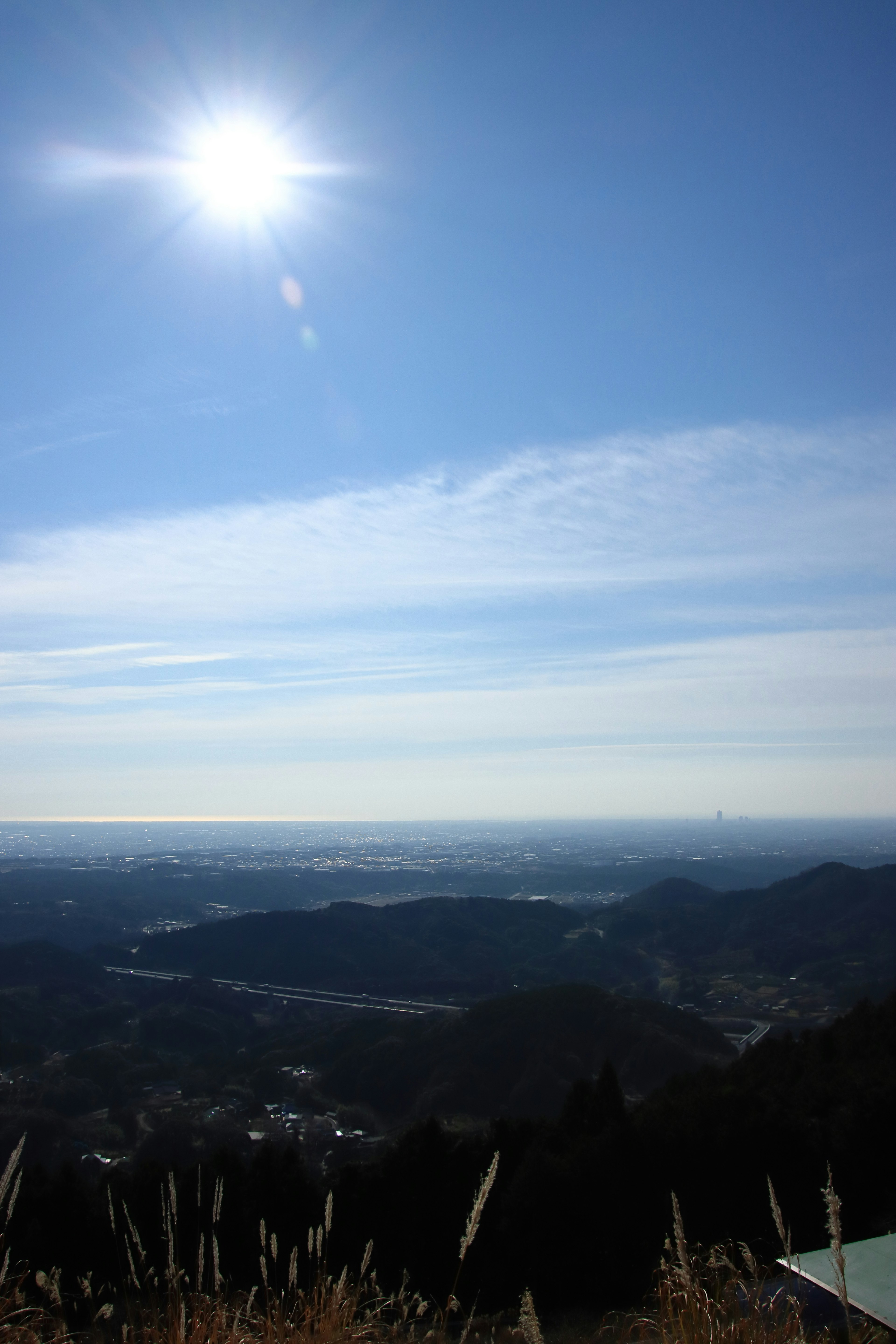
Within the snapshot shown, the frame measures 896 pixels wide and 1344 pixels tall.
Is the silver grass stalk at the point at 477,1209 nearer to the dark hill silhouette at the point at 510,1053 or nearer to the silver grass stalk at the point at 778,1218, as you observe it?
the silver grass stalk at the point at 778,1218

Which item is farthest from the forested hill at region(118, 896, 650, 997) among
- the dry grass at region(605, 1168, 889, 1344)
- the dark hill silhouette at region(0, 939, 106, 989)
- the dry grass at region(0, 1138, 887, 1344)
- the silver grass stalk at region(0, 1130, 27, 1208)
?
the silver grass stalk at region(0, 1130, 27, 1208)

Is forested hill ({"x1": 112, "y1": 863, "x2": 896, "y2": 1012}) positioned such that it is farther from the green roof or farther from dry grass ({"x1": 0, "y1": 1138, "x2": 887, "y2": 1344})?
dry grass ({"x1": 0, "y1": 1138, "x2": 887, "y2": 1344})

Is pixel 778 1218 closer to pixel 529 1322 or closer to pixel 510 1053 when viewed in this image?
pixel 529 1322

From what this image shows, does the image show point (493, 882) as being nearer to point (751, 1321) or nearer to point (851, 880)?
point (851, 880)

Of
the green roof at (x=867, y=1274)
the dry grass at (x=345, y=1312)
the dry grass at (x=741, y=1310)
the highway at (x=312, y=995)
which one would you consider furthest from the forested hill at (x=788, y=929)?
the dry grass at (x=345, y=1312)

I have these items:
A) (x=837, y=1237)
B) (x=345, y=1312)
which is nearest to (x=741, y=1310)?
(x=345, y=1312)

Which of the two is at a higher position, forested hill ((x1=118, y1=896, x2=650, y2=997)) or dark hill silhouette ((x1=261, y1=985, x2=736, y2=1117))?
dark hill silhouette ((x1=261, y1=985, x2=736, y2=1117))
